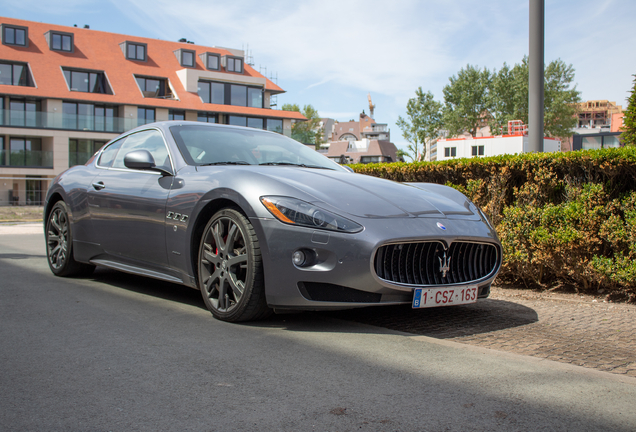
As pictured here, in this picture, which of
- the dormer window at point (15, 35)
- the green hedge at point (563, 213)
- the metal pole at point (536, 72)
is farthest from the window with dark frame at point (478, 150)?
the green hedge at point (563, 213)

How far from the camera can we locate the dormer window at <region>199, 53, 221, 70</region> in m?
54.3

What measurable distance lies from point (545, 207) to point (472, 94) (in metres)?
77.9

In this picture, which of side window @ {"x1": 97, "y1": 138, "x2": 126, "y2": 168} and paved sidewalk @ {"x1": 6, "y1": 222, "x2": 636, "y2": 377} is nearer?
paved sidewalk @ {"x1": 6, "y1": 222, "x2": 636, "y2": 377}

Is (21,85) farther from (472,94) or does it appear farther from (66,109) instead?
(472,94)

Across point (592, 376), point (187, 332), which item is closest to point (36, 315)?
point (187, 332)

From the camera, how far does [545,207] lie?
603 centimetres

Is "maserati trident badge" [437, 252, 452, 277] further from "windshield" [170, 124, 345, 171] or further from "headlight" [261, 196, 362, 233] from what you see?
"windshield" [170, 124, 345, 171]

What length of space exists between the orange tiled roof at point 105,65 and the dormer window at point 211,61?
0.61 meters

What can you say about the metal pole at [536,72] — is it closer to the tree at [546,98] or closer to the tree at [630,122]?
the tree at [630,122]

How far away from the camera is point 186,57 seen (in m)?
53.3

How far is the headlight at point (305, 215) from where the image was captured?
13.0ft

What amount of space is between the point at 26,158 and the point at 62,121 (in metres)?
4.17

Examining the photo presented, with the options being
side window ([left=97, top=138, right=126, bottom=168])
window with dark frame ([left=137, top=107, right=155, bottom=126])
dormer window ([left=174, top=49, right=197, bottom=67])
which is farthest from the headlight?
dormer window ([left=174, top=49, right=197, bottom=67])

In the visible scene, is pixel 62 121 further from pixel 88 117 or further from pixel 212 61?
pixel 212 61
